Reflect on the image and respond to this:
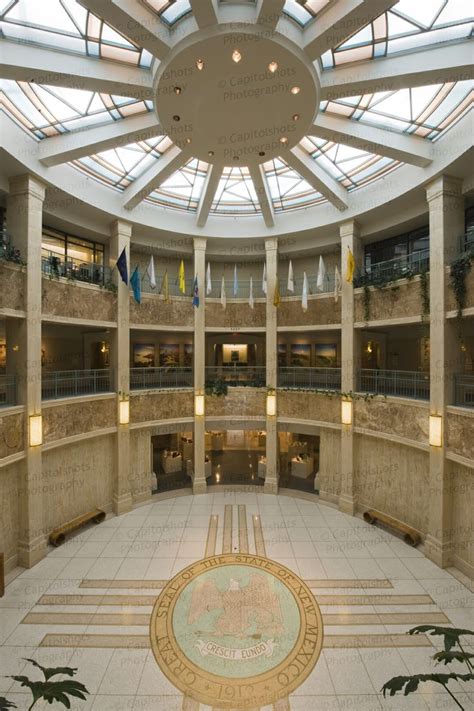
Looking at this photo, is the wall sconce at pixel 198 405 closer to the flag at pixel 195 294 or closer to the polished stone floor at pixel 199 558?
the polished stone floor at pixel 199 558

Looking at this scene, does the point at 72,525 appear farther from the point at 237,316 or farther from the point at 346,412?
the point at 346,412

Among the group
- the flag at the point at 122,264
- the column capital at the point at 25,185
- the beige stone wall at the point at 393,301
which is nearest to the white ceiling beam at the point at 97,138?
the column capital at the point at 25,185

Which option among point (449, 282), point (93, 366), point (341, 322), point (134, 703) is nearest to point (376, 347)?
point (341, 322)

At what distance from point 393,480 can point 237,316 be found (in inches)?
413

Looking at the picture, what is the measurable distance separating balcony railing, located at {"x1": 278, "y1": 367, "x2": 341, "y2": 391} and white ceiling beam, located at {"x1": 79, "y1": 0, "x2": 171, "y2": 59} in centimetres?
1309

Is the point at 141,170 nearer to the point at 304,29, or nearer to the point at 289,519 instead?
the point at 304,29

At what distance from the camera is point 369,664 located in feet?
25.5

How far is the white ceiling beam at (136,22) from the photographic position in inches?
261

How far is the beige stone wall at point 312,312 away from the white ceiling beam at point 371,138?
6364 mm

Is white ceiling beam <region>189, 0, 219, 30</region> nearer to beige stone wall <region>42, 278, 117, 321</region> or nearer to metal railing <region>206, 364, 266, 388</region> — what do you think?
beige stone wall <region>42, 278, 117, 321</region>

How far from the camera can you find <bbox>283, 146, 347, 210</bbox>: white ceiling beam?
1160cm

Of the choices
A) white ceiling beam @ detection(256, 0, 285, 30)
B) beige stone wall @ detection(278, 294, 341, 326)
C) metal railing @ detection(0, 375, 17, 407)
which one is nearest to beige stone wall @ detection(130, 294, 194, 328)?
beige stone wall @ detection(278, 294, 341, 326)

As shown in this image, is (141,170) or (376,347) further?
(376,347)

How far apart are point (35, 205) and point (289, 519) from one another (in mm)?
15868
